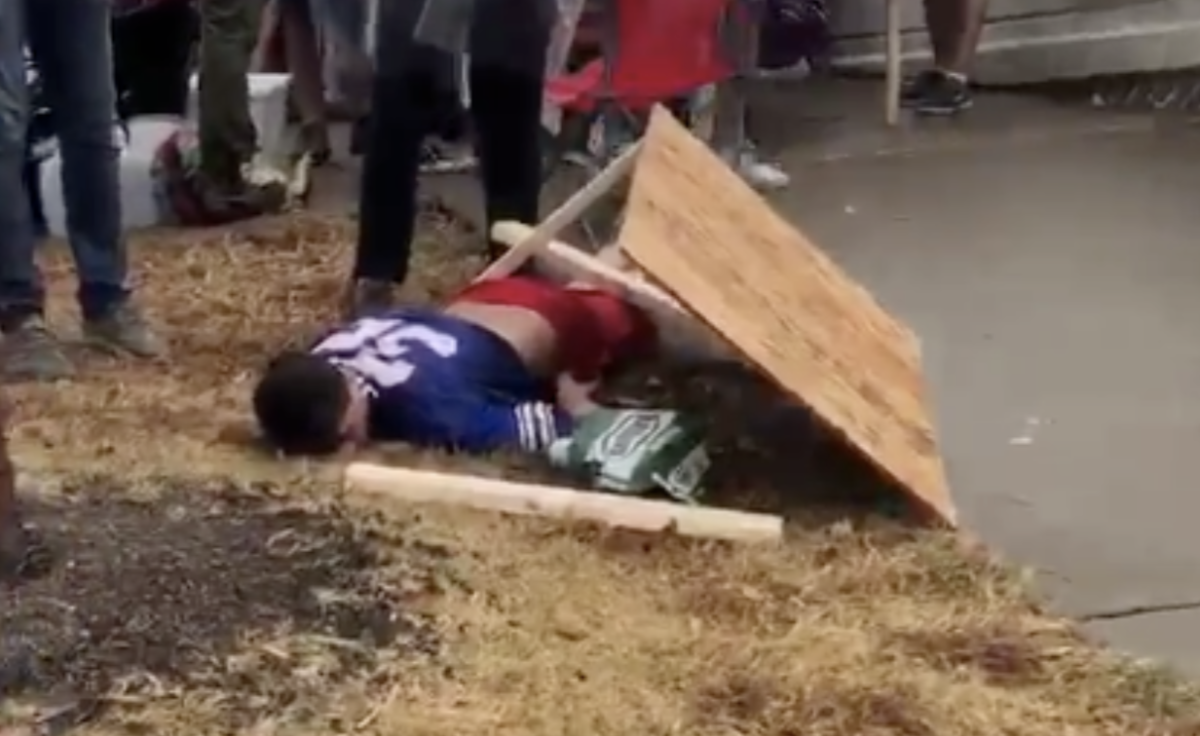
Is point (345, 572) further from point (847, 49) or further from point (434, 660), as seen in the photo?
point (847, 49)

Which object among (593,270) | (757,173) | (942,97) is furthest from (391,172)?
(942,97)

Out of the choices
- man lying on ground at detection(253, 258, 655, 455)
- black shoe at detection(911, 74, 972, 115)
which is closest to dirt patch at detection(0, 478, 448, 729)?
man lying on ground at detection(253, 258, 655, 455)

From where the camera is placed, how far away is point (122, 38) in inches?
240

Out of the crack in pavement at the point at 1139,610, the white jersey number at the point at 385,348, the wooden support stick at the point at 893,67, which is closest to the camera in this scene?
the crack in pavement at the point at 1139,610

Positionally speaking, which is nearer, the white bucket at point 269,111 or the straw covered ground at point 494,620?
the straw covered ground at point 494,620

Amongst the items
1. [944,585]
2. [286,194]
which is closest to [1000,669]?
[944,585]

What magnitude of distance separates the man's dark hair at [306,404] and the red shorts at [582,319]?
53 cm

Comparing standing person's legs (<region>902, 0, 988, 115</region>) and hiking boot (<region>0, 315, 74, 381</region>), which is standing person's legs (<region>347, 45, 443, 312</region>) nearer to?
hiking boot (<region>0, 315, 74, 381</region>)

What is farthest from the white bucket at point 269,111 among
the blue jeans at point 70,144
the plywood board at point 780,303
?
the plywood board at point 780,303

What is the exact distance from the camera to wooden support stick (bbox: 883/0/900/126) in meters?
7.08

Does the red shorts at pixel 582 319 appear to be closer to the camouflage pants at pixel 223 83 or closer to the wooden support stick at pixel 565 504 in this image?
the wooden support stick at pixel 565 504

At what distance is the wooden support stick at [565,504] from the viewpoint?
333 centimetres

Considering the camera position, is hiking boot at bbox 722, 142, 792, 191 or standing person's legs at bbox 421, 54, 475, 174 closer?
standing person's legs at bbox 421, 54, 475, 174

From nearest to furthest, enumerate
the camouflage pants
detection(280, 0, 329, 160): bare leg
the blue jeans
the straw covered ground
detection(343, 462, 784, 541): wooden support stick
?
the straw covered ground < detection(343, 462, 784, 541): wooden support stick < the blue jeans < the camouflage pants < detection(280, 0, 329, 160): bare leg
